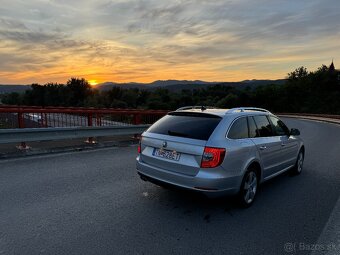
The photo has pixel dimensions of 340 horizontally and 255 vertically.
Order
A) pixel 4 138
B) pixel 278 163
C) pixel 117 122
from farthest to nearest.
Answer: pixel 117 122 < pixel 4 138 < pixel 278 163

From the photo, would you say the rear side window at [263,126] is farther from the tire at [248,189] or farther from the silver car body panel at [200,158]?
the tire at [248,189]

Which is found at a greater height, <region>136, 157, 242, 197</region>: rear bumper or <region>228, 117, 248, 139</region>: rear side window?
<region>228, 117, 248, 139</region>: rear side window

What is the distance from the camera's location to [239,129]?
5.24m

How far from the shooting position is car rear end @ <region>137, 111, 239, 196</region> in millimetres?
4598

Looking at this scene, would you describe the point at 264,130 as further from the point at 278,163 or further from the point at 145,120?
the point at 145,120

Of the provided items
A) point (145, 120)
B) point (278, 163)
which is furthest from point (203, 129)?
point (145, 120)

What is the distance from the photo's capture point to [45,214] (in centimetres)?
456

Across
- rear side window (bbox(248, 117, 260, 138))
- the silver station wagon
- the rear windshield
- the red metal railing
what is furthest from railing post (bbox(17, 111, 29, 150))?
rear side window (bbox(248, 117, 260, 138))

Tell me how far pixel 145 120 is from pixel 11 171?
801 cm

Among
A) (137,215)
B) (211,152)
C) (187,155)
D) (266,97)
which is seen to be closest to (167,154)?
(187,155)

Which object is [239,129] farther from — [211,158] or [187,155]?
[187,155]

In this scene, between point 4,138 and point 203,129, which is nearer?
point 203,129

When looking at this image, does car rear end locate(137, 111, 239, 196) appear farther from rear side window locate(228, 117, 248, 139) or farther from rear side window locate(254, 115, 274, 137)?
rear side window locate(254, 115, 274, 137)

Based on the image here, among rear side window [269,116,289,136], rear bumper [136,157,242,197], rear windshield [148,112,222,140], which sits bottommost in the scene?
rear bumper [136,157,242,197]
